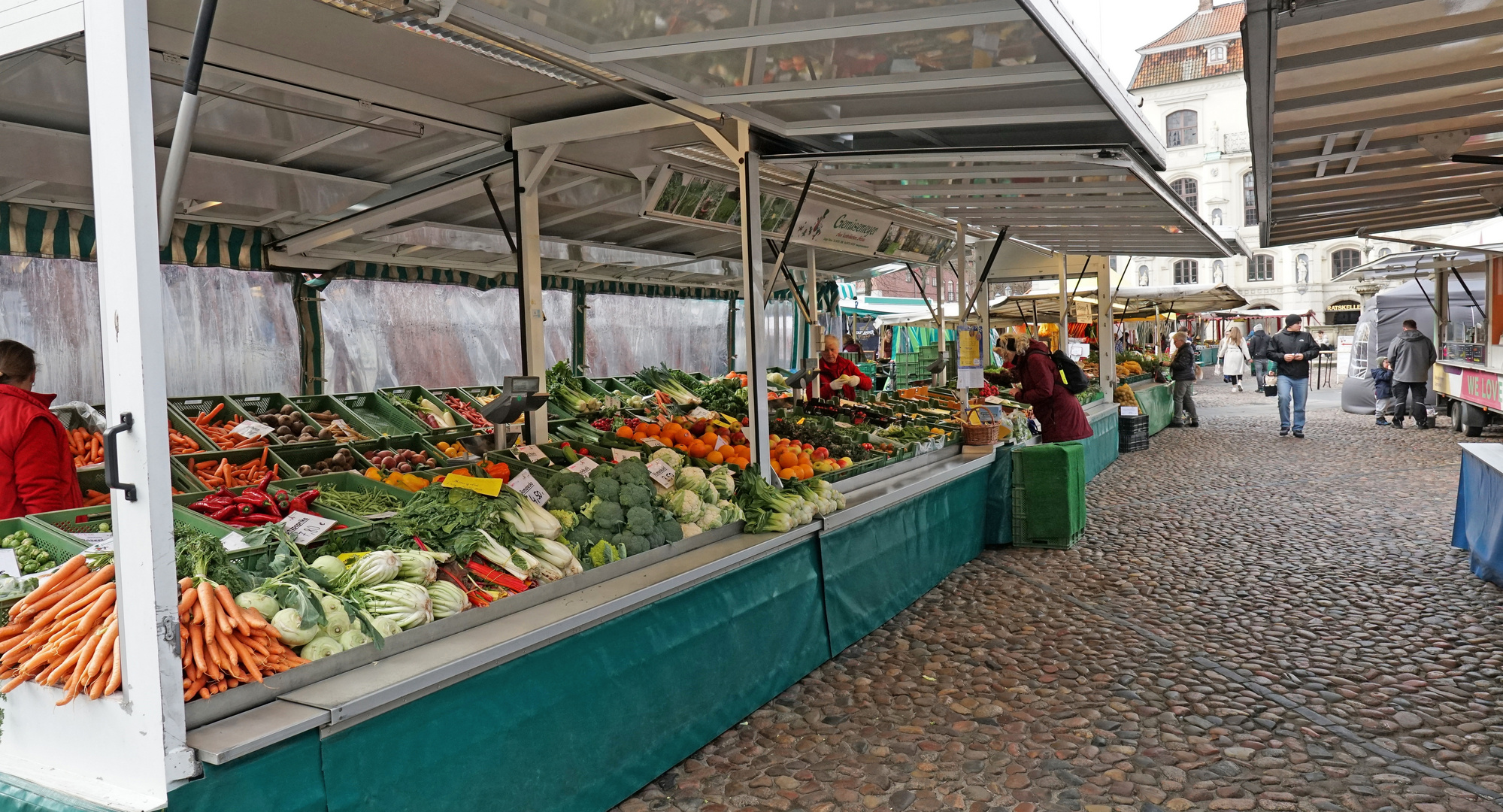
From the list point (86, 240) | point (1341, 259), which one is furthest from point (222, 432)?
point (1341, 259)

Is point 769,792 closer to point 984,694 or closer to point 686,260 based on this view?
point 984,694

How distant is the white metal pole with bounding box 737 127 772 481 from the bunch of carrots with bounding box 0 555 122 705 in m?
2.98

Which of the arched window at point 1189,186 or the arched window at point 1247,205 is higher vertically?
the arched window at point 1189,186

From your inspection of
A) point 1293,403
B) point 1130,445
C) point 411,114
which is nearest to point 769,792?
point 411,114

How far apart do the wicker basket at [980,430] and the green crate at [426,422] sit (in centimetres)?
385

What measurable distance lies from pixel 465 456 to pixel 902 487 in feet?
9.47

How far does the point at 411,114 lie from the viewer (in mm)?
4895

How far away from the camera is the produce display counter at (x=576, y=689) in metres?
2.38

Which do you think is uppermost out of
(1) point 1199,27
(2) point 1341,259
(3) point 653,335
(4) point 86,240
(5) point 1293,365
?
(1) point 1199,27

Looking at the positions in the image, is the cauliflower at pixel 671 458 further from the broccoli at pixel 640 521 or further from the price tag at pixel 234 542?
the price tag at pixel 234 542

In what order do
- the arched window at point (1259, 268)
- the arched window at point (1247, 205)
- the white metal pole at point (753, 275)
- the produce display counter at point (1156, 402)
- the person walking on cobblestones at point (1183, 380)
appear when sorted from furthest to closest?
the arched window at point (1247, 205) < the arched window at point (1259, 268) < the person walking on cobblestones at point (1183, 380) < the produce display counter at point (1156, 402) < the white metal pole at point (753, 275)

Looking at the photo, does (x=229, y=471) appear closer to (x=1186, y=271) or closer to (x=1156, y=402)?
(x=1156, y=402)

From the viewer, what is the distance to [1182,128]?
56531mm

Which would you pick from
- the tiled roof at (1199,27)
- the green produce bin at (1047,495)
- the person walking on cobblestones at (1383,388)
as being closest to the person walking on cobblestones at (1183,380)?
the person walking on cobblestones at (1383,388)
